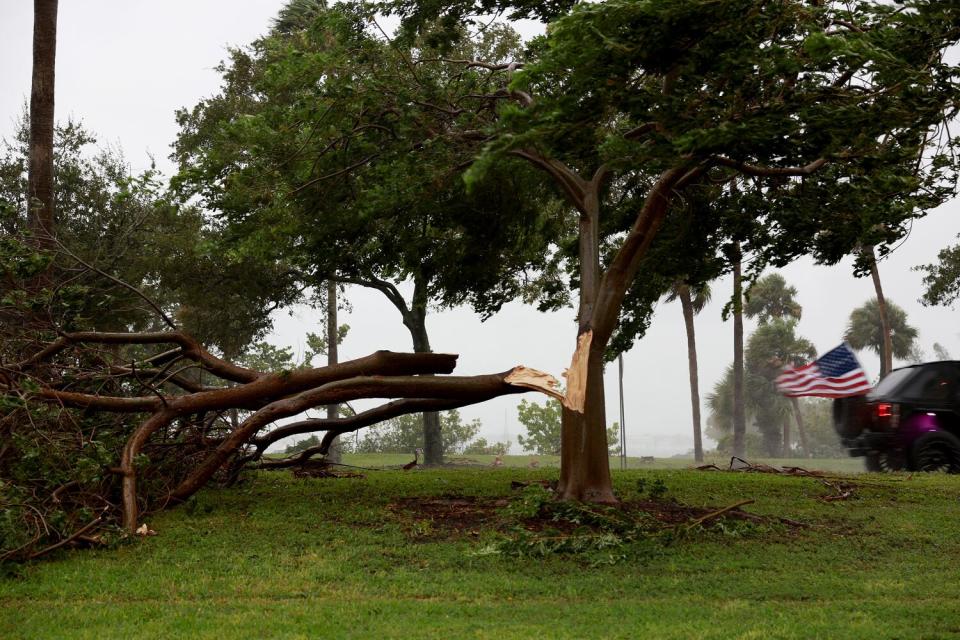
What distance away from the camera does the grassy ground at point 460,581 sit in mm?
6914

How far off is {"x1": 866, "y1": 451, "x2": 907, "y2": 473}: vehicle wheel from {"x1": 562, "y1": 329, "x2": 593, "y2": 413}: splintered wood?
26.9 ft

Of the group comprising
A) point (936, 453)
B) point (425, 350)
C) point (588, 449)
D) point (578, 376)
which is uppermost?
point (425, 350)

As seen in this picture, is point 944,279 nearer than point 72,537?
No

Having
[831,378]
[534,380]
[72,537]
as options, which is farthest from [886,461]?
[72,537]

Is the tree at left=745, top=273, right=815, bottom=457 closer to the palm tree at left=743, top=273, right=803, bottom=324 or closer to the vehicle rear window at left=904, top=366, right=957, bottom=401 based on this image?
the palm tree at left=743, top=273, right=803, bottom=324

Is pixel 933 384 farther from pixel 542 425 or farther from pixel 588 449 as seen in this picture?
pixel 542 425

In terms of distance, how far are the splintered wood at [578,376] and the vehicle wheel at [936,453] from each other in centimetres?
844

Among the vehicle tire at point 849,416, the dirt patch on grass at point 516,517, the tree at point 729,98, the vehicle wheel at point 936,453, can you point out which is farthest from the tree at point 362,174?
the vehicle wheel at point 936,453

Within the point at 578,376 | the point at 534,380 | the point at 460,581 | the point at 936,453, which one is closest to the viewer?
the point at 460,581

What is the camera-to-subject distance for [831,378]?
1540cm

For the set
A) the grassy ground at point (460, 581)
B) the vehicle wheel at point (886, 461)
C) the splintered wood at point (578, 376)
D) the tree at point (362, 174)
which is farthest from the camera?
the vehicle wheel at point (886, 461)

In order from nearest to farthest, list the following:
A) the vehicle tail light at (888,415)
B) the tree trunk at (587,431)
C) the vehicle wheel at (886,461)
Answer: the tree trunk at (587,431), the vehicle tail light at (888,415), the vehicle wheel at (886,461)

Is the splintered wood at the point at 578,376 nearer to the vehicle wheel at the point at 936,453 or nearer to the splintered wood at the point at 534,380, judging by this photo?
the splintered wood at the point at 534,380

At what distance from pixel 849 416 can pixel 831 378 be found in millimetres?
1684
